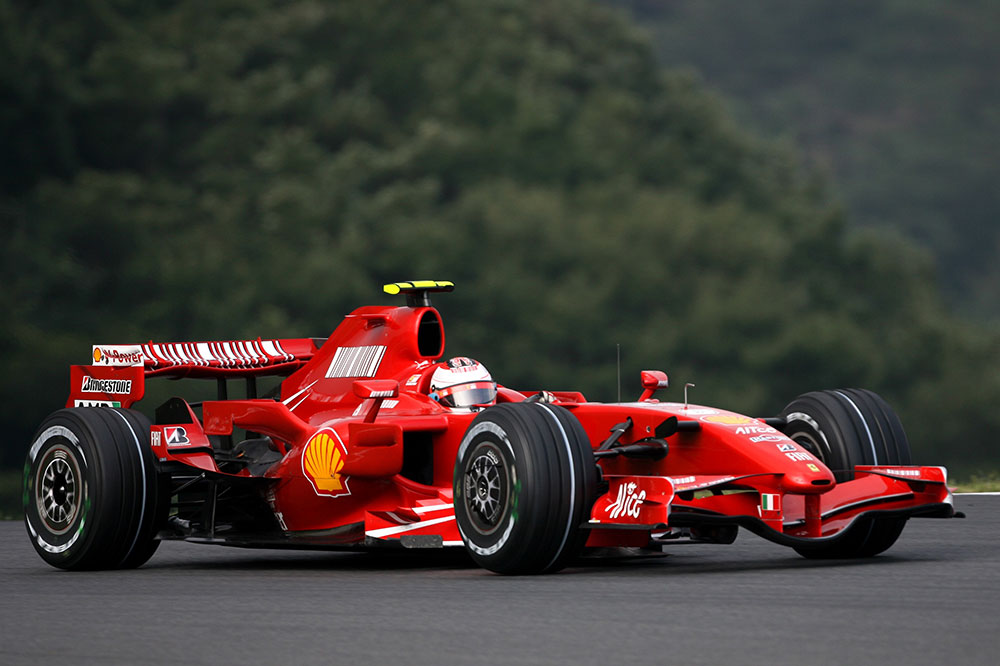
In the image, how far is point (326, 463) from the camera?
473 inches

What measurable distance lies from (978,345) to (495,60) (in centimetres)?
2060

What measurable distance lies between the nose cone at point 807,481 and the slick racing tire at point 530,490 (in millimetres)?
1189

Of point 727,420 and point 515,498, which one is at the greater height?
point 727,420

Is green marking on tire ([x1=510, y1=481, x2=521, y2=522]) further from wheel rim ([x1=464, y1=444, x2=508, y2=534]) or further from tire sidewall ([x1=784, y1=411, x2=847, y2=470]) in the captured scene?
tire sidewall ([x1=784, y1=411, x2=847, y2=470])

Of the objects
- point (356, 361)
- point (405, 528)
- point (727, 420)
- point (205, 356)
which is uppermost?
point (205, 356)

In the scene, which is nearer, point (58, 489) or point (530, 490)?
point (530, 490)

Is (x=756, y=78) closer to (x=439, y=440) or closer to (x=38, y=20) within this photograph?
(x=38, y=20)

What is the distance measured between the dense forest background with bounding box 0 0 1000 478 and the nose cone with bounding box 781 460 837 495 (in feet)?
108

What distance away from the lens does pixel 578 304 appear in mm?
50562

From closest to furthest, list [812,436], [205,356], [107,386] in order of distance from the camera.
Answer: [812,436], [107,386], [205,356]

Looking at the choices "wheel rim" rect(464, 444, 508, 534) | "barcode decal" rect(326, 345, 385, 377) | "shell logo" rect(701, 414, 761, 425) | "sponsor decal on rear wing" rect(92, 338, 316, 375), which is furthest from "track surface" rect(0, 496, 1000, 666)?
"sponsor decal on rear wing" rect(92, 338, 316, 375)

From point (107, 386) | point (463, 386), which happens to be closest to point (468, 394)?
point (463, 386)

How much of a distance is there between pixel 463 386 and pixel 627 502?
2312mm

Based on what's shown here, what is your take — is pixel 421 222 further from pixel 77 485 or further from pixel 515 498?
pixel 515 498
